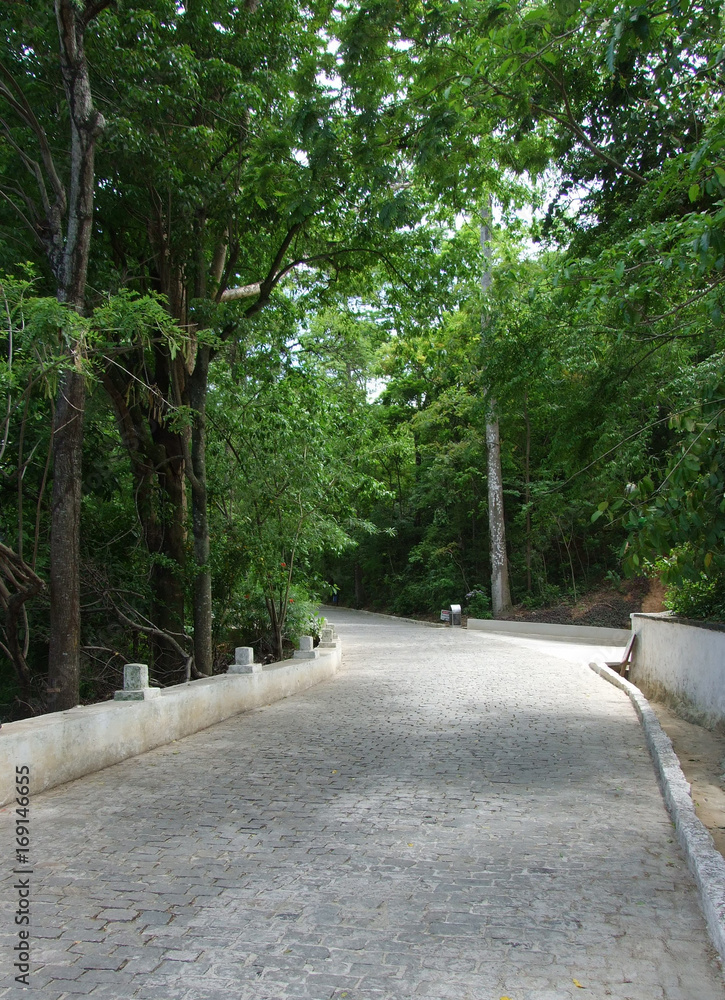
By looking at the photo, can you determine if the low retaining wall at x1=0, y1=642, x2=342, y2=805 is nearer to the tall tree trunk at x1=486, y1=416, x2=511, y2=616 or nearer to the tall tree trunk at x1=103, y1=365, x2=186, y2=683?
the tall tree trunk at x1=103, y1=365, x2=186, y2=683

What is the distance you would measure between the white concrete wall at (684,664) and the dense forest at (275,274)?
0.59 meters

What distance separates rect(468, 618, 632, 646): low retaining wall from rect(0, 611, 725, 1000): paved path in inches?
536

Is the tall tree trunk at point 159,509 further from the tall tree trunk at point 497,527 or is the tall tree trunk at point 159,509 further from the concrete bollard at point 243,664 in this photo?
the tall tree trunk at point 497,527

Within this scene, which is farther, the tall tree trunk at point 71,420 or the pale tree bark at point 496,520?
the pale tree bark at point 496,520

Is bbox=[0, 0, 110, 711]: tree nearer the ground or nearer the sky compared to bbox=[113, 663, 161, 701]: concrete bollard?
nearer the sky

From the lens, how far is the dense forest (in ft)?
21.4

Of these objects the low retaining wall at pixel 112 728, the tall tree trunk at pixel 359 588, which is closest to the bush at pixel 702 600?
the low retaining wall at pixel 112 728

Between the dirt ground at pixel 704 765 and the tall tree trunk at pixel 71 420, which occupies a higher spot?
the tall tree trunk at pixel 71 420

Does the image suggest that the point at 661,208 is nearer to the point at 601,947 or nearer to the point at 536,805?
the point at 536,805

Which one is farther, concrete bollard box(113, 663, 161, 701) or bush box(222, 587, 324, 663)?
bush box(222, 587, 324, 663)

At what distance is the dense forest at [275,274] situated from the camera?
6.52 metres

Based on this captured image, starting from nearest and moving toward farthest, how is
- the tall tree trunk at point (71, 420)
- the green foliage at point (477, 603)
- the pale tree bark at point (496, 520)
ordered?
the tall tree trunk at point (71, 420)
the pale tree bark at point (496, 520)
the green foliage at point (477, 603)

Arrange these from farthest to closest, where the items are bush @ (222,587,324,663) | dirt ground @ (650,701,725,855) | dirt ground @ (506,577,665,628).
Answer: dirt ground @ (506,577,665,628) → bush @ (222,587,324,663) → dirt ground @ (650,701,725,855)

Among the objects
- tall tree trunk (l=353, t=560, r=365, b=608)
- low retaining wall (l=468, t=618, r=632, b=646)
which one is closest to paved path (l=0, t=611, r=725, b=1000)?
low retaining wall (l=468, t=618, r=632, b=646)
